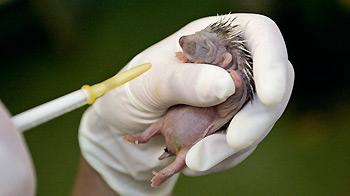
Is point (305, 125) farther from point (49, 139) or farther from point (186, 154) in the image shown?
point (186, 154)

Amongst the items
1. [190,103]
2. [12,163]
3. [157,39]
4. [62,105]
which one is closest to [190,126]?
[190,103]

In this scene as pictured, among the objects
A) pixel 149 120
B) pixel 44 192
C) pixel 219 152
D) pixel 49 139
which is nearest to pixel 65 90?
pixel 49 139

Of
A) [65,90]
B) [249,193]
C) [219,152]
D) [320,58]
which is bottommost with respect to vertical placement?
[249,193]

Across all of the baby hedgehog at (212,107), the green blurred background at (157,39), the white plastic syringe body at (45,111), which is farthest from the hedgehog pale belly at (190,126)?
the green blurred background at (157,39)

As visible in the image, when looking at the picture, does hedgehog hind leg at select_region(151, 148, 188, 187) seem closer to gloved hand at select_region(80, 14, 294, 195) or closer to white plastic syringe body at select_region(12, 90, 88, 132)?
gloved hand at select_region(80, 14, 294, 195)

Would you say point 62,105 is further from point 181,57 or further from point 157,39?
point 157,39
